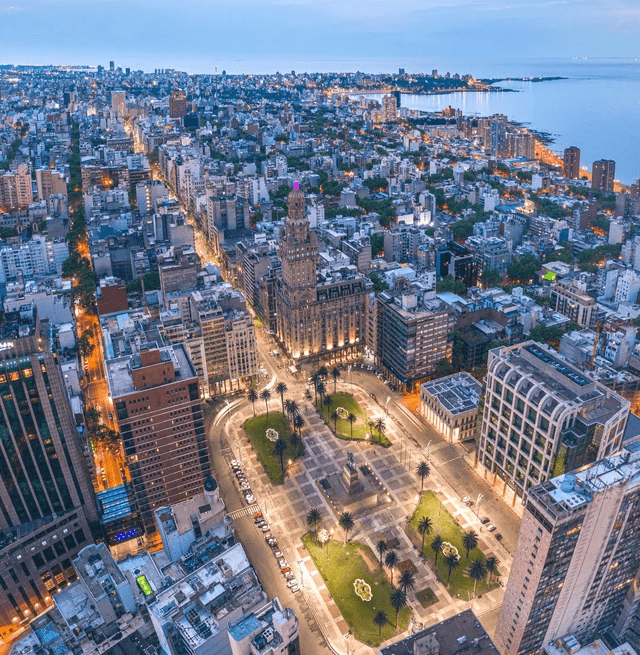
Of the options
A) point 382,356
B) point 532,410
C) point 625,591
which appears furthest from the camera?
point 382,356

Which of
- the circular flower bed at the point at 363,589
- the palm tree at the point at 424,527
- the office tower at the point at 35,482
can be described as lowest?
the circular flower bed at the point at 363,589

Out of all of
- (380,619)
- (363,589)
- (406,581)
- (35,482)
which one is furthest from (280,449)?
(35,482)

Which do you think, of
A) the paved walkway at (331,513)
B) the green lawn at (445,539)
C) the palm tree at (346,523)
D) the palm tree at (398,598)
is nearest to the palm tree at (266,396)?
the paved walkway at (331,513)

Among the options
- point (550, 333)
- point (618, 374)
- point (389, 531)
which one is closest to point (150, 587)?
point (389, 531)

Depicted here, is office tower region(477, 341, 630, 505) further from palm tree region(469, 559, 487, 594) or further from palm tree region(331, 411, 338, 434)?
palm tree region(331, 411, 338, 434)

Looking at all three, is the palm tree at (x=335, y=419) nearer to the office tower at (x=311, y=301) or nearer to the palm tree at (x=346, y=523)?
the office tower at (x=311, y=301)

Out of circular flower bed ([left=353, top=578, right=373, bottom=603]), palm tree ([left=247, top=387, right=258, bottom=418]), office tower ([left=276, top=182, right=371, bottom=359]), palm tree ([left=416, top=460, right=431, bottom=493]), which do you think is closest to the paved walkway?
palm tree ([left=416, top=460, right=431, bottom=493])

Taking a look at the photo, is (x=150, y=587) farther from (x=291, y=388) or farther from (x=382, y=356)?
(x=382, y=356)
